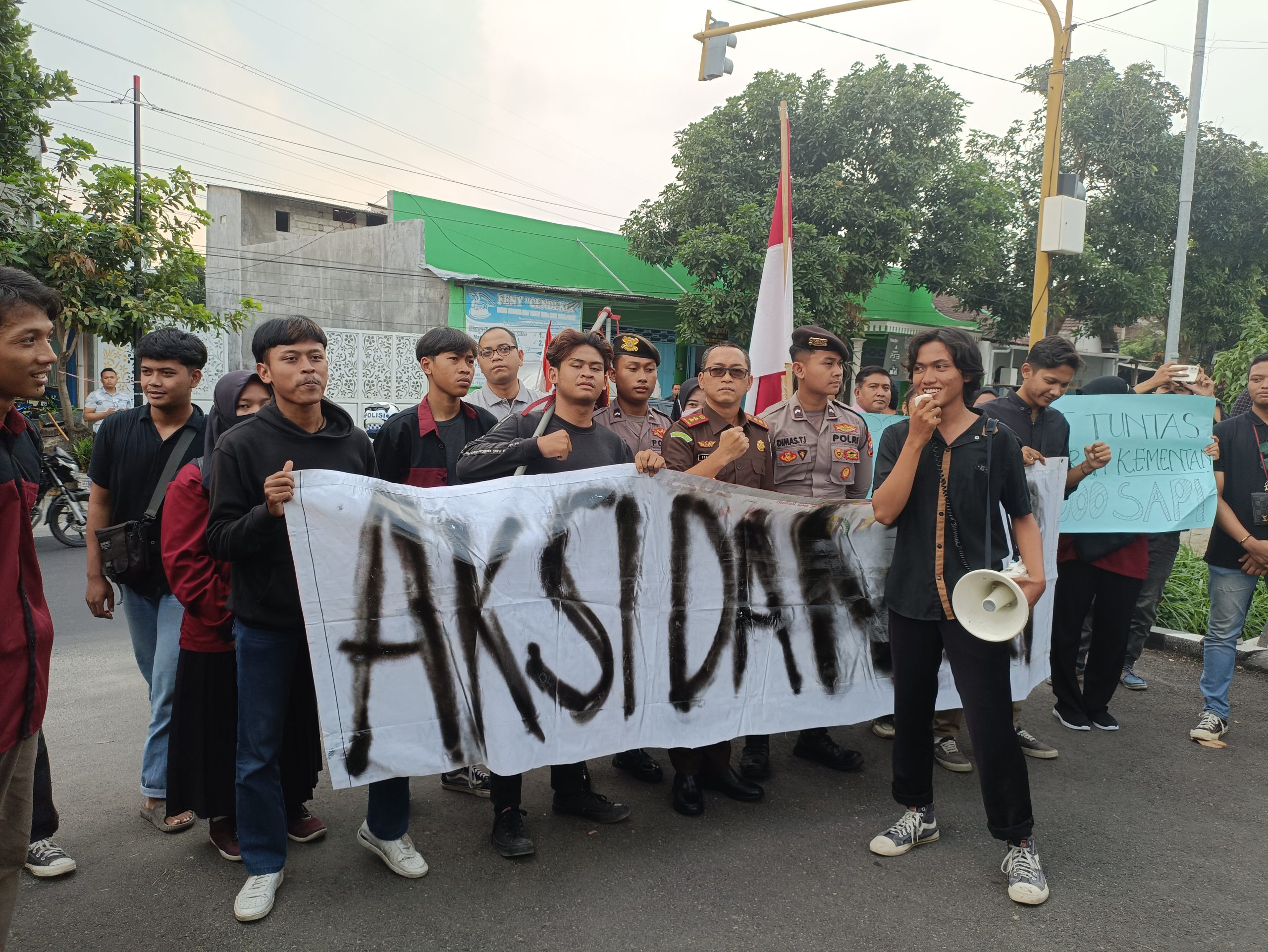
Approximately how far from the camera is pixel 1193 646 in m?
5.95

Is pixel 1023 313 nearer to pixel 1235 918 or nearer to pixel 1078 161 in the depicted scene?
pixel 1078 161

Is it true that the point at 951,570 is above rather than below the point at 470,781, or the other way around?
above

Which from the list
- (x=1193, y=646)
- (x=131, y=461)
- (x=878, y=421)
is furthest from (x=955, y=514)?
(x=1193, y=646)

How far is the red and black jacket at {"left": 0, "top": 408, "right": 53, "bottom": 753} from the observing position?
2203 mm

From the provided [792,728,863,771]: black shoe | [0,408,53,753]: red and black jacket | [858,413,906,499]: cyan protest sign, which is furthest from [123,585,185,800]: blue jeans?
[858,413,906,499]: cyan protest sign

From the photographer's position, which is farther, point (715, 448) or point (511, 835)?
point (715, 448)

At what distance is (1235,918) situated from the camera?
2902 mm

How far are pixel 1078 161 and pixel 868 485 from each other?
1883 cm

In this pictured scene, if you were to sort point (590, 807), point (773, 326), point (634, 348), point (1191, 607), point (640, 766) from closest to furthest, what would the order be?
point (590, 807), point (640, 766), point (634, 348), point (773, 326), point (1191, 607)

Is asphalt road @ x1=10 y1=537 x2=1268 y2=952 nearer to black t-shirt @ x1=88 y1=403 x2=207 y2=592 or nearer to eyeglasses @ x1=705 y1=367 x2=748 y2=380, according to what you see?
black t-shirt @ x1=88 y1=403 x2=207 y2=592

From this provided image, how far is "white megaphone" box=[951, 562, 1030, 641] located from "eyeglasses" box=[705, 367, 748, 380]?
125 centimetres

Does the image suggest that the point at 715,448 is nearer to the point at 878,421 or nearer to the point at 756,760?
the point at 756,760

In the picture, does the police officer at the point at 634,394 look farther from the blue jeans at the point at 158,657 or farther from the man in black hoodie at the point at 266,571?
the blue jeans at the point at 158,657

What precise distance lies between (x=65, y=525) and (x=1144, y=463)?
9.42 metres
